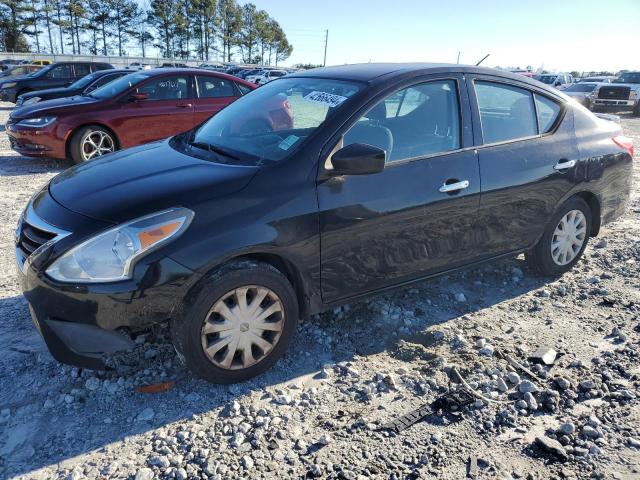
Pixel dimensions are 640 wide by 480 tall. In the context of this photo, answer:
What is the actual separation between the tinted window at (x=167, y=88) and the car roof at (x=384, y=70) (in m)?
5.49

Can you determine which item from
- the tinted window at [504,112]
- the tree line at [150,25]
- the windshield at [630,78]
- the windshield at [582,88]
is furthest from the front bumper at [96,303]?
the tree line at [150,25]

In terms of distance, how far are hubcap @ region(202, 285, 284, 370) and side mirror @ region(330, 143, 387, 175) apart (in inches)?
32.7

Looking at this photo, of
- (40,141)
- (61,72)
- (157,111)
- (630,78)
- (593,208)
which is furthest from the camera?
(630,78)

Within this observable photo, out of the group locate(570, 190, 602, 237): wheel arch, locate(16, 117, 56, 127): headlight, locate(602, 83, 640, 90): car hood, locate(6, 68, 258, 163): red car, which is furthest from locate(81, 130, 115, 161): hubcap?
locate(602, 83, 640, 90): car hood

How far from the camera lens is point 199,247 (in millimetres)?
2615

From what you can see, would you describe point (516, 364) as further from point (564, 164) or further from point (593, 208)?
point (593, 208)

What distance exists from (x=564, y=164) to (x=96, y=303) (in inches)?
143

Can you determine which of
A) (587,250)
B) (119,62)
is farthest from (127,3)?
(587,250)

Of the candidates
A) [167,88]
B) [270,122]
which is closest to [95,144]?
[167,88]

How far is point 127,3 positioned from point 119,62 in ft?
66.3

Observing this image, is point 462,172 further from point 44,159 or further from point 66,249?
point 44,159

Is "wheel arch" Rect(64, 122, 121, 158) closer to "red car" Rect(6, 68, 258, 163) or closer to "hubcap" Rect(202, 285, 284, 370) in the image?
"red car" Rect(6, 68, 258, 163)

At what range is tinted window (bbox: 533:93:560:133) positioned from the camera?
4168 millimetres

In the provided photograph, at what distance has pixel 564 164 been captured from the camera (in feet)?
13.6
